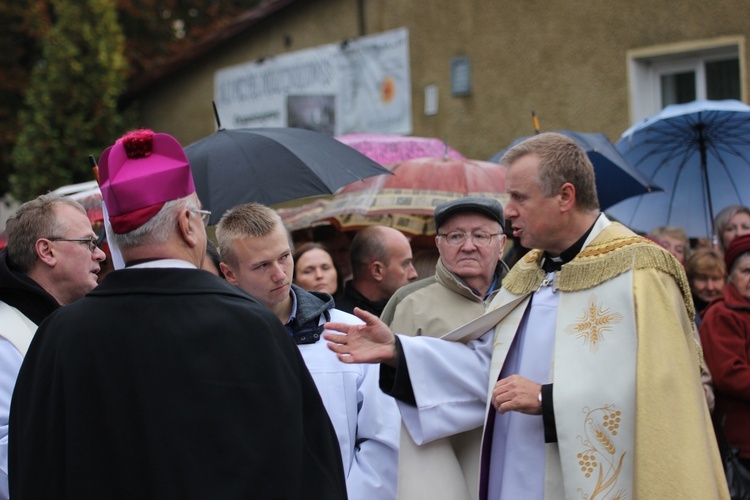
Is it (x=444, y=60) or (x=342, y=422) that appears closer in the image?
(x=342, y=422)

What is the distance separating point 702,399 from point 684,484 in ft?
0.98

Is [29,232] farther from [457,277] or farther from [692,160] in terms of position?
[692,160]

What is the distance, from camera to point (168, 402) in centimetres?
243

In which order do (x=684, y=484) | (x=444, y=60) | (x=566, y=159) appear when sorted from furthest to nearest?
(x=444, y=60)
(x=566, y=159)
(x=684, y=484)

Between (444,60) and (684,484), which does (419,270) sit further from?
(444,60)

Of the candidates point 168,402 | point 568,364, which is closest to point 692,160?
point 568,364

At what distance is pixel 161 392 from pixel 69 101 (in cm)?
1456

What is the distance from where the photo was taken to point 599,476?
10.5ft

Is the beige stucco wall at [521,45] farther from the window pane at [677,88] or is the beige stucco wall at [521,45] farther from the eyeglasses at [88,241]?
the eyeglasses at [88,241]

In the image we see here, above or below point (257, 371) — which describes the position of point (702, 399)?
below

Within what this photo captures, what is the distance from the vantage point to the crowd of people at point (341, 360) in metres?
2.45

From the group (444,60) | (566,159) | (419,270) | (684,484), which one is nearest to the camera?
(684,484)

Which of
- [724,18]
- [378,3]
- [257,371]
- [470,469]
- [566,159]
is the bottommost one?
[470,469]

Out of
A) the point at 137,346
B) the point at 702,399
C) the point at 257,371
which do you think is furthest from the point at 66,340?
the point at 702,399
